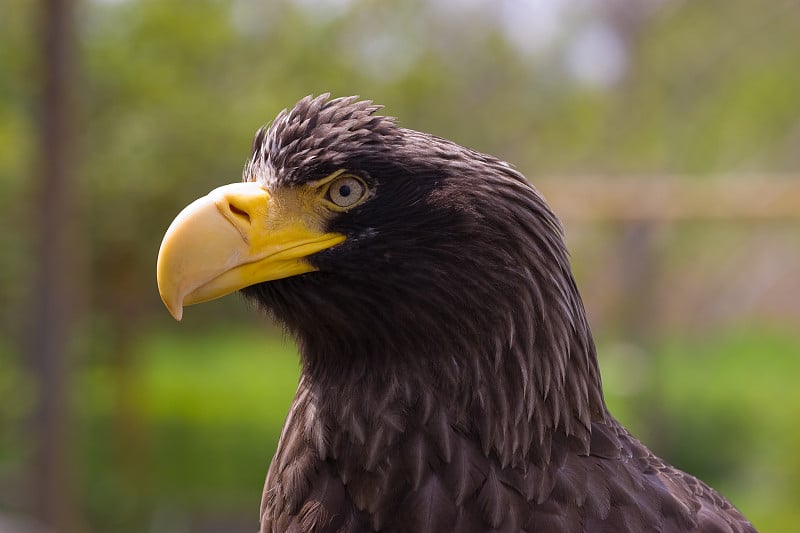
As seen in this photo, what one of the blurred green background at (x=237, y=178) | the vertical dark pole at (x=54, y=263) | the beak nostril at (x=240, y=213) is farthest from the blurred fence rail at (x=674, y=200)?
the beak nostril at (x=240, y=213)

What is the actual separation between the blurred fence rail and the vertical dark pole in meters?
3.70

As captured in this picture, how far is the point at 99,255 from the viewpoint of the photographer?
28.4 ft

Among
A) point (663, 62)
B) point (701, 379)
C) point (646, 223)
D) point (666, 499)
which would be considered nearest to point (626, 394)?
point (646, 223)

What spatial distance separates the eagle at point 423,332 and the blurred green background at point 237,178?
325 centimetres

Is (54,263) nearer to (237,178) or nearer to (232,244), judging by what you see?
(232,244)

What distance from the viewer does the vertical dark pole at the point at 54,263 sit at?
487 cm

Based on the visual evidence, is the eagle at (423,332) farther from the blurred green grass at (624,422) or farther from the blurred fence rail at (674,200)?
the blurred green grass at (624,422)

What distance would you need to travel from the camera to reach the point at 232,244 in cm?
180

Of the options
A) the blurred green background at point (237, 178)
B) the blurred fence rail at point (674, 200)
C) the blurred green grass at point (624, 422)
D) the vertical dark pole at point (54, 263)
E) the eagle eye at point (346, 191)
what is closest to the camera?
the eagle eye at point (346, 191)

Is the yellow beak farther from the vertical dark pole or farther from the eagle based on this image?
the vertical dark pole

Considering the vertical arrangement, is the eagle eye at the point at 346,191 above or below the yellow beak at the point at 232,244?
above

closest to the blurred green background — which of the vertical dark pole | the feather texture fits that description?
the vertical dark pole

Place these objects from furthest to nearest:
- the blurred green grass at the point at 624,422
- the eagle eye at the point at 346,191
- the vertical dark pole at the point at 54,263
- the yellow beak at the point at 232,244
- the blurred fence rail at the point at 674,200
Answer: the blurred green grass at the point at 624,422 → the blurred fence rail at the point at 674,200 → the vertical dark pole at the point at 54,263 → the eagle eye at the point at 346,191 → the yellow beak at the point at 232,244

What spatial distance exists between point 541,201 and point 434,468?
55cm
